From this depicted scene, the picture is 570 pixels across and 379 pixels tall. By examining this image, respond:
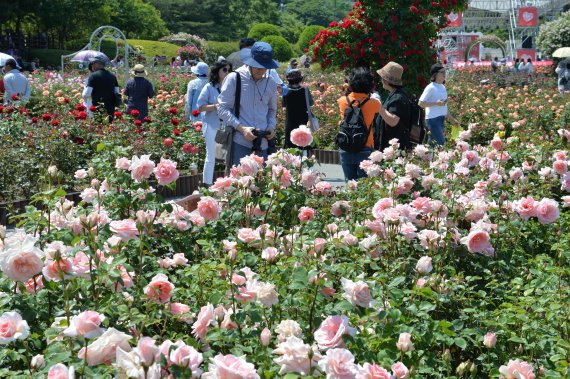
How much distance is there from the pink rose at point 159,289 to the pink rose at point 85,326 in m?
0.42

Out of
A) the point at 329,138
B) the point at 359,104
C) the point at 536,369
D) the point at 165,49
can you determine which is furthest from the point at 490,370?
the point at 165,49

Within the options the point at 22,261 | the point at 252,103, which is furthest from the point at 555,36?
the point at 22,261

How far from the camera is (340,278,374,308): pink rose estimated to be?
7.48 ft

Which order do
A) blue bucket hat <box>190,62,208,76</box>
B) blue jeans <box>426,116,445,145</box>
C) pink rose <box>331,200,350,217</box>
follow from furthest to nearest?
blue bucket hat <box>190,62,208,76</box> < blue jeans <box>426,116,445,145</box> < pink rose <box>331,200,350,217</box>

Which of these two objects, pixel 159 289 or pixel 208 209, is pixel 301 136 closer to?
pixel 208 209

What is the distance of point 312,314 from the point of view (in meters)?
2.45

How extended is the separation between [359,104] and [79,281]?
3844 millimetres

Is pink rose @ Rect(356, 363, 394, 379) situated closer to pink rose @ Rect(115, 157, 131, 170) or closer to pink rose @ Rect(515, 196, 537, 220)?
pink rose @ Rect(515, 196, 537, 220)

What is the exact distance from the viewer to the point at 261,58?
5809 millimetres

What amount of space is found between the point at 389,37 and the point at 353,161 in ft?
18.7

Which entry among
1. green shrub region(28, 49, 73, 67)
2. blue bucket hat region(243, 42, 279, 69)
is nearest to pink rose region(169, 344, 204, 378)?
blue bucket hat region(243, 42, 279, 69)

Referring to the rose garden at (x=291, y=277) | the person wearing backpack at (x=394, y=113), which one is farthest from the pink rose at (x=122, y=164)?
the person wearing backpack at (x=394, y=113)

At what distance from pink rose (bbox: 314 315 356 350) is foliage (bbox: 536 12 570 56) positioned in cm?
4133

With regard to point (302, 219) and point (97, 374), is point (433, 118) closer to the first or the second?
point (302, 219)
